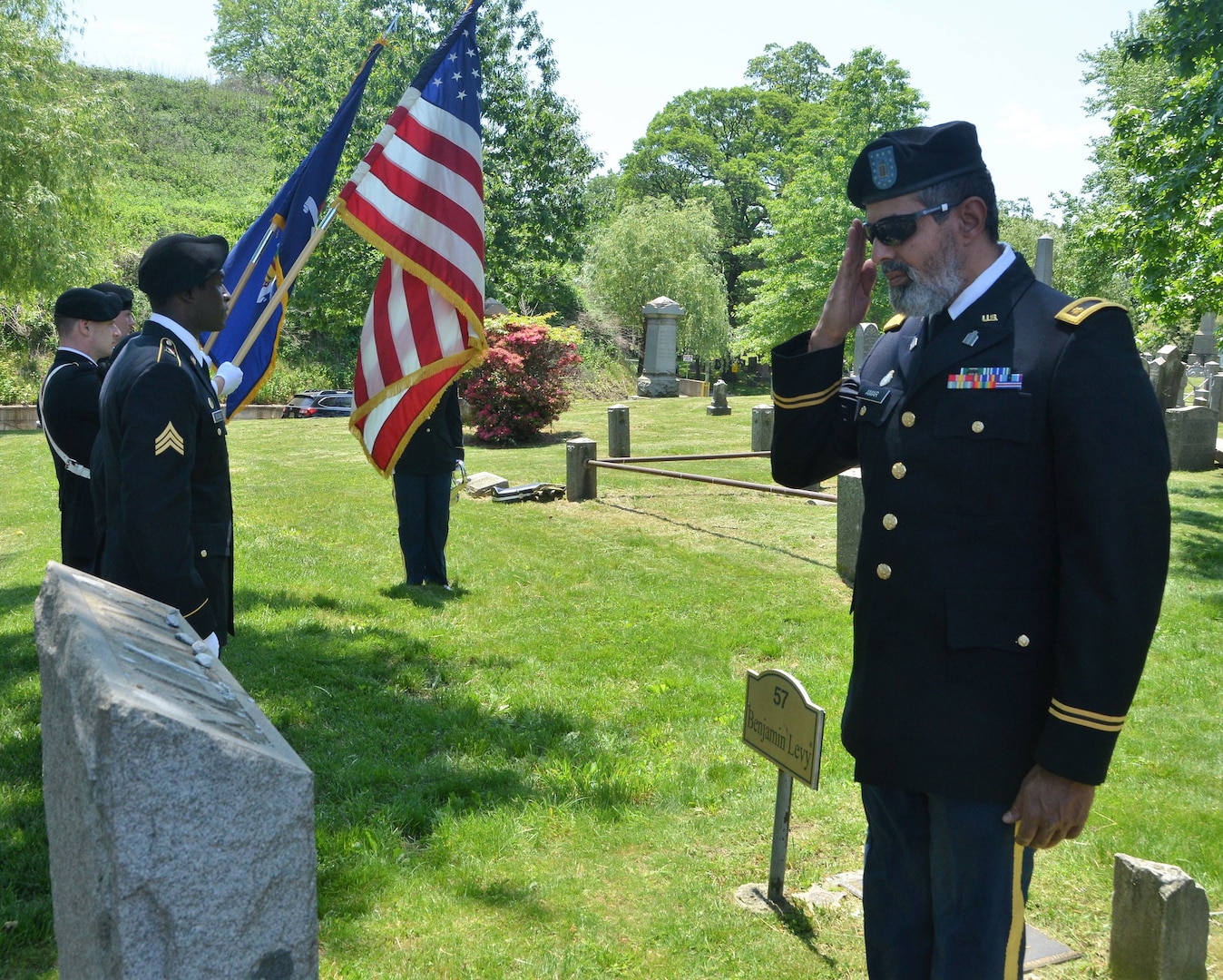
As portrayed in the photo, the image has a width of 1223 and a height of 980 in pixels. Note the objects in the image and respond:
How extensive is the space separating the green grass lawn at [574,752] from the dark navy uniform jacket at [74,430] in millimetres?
959

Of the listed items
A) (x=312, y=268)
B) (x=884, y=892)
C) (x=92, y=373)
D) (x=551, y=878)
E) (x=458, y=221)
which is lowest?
(x=551, y=878)

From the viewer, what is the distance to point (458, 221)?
6496mm

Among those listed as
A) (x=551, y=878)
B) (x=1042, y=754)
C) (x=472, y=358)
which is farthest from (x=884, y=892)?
(x=472, y=358)

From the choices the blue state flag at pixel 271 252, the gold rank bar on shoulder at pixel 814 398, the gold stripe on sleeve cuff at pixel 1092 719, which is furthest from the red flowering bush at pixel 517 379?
the gold stripe on sleeve cuff at pixel 1092 719

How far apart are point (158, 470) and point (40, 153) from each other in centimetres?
2128

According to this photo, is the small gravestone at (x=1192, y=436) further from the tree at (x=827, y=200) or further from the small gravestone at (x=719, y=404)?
the tree at (x=827, y=200)

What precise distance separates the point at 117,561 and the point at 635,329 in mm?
39488

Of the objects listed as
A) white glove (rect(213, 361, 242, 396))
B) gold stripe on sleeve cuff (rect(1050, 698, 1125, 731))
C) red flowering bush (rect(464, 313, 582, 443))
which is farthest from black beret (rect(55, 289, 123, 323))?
red flowering bush (rect(464, 313, 582, 443))

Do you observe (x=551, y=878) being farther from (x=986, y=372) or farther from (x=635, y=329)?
(x=635, y=329)

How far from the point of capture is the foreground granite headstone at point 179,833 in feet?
5.18

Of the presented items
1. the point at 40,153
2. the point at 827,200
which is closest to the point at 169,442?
the point at 40,153

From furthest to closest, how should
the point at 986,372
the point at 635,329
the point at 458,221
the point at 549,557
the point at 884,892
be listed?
the point at 635,329 < the point at 549,557 < the point at 458,221 < the point at 884,892 < the point at 986,372

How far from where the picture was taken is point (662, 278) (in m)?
41.5

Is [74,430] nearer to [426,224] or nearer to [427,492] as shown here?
[426,224]
